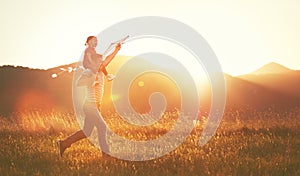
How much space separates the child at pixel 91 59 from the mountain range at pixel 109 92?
112 feet

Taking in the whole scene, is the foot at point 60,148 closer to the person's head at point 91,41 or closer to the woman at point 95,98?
the woman at point 95,98

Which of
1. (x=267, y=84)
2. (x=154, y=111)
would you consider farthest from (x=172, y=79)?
(x=154, y=111)

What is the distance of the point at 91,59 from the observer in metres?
7.36

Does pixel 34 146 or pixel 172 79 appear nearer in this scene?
pixel 34 146

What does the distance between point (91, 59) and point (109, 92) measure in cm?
4083

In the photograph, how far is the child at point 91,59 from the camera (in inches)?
289

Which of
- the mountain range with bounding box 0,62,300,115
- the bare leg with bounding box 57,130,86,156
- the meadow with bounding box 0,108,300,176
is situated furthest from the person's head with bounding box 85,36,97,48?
the mountain range with bounding box 0,62,300,115

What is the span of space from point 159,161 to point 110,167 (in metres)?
0.89

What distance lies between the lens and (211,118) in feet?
42.1

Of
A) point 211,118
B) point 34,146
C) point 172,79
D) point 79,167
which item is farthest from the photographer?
point 172,79

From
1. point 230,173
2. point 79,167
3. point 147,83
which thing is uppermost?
point 230,173

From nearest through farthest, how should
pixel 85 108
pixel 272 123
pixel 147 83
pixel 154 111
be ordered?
pixel 85 108, pixel 272 123, pixel 154 111, pixel 147 83

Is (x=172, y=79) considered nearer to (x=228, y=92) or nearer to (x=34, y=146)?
(x=228, y=92)

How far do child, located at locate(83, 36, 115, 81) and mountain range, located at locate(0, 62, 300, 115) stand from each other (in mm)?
34064
